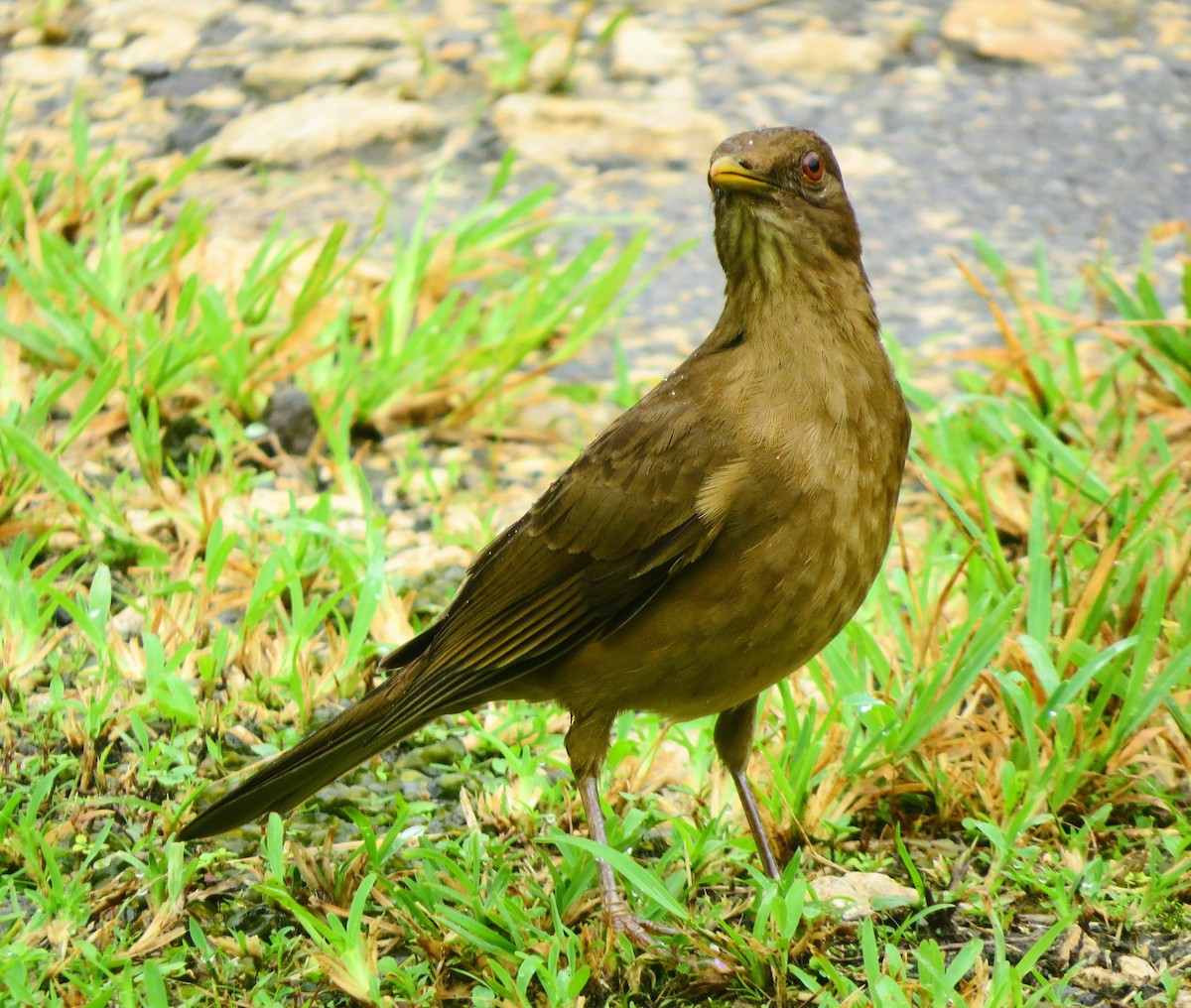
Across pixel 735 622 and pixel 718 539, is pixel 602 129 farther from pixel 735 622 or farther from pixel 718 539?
pixel 735 622

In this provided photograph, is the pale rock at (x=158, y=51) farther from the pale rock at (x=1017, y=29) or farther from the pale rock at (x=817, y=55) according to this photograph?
the pale rock at (x=1017, y=29)

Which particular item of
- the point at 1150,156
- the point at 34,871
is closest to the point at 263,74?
the point at 1150,156

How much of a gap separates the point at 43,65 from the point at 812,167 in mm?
5394

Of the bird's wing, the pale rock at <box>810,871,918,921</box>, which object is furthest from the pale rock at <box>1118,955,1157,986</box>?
the bird's wing

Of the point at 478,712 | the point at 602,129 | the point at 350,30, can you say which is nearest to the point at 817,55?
the point at 602,129

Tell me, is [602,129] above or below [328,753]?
below

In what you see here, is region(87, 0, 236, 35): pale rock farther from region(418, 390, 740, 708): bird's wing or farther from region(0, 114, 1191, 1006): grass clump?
region(418, 390, 740, 708): bird's wing

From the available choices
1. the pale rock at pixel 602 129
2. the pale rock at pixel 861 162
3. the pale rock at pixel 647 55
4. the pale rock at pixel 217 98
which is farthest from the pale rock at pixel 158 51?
the pale rock at pixel 861 162

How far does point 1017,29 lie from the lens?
8.20 meters

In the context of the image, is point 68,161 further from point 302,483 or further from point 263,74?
point 302,483

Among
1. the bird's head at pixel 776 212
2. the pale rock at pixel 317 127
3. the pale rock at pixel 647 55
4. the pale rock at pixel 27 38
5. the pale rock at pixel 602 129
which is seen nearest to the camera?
the bird's head at pixel 776 212

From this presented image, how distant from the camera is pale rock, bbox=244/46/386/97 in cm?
763

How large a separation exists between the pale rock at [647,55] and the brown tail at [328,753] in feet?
16.4

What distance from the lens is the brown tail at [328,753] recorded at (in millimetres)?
3490
